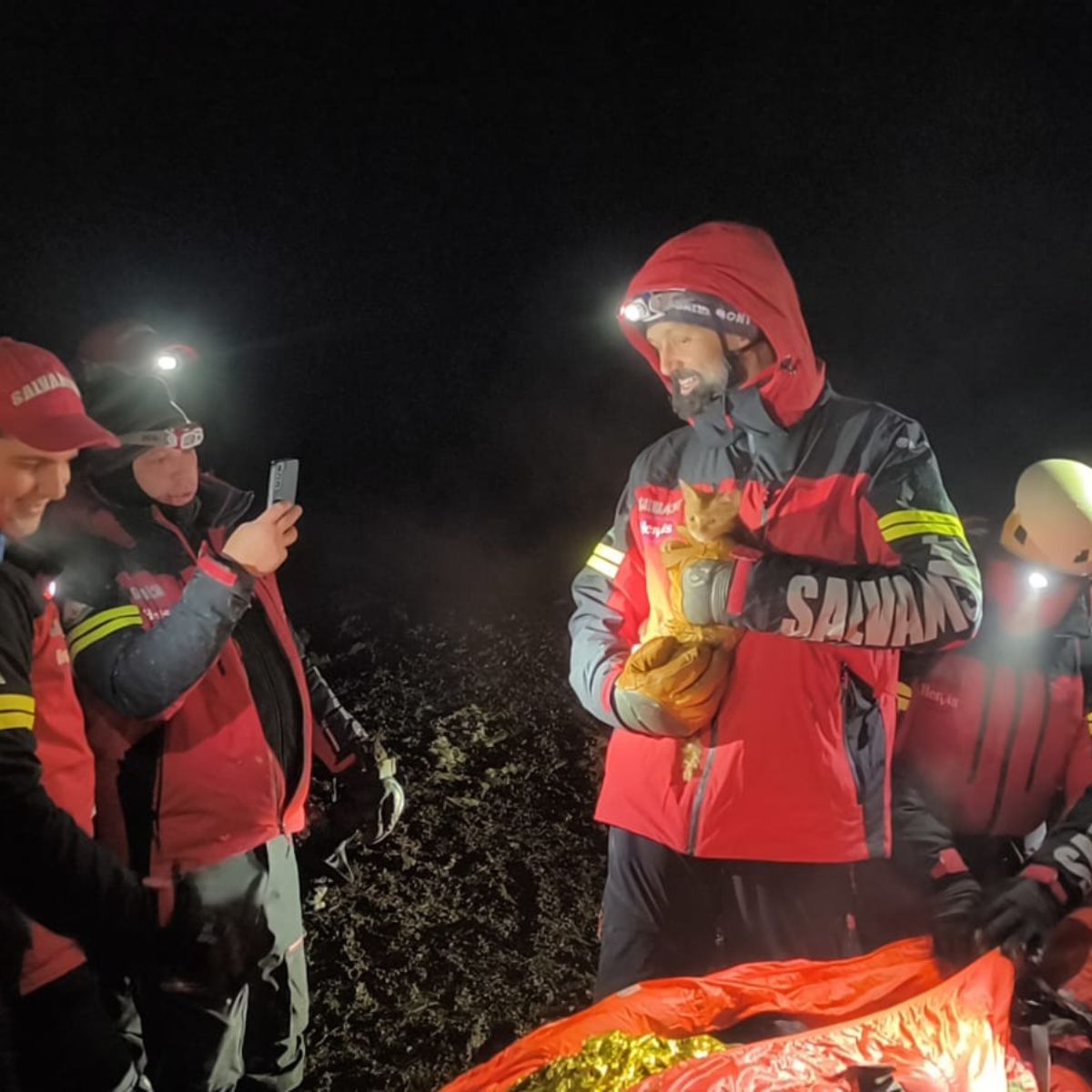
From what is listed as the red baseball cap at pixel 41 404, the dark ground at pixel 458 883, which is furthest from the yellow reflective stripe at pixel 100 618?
the dark ground at pixel 458 883

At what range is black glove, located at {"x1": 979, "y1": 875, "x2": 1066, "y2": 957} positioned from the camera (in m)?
2.06

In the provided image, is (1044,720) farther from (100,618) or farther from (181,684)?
(100,618)

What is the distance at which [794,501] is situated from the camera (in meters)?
2.17

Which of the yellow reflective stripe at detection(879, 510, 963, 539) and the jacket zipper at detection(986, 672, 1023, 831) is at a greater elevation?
the yellow reflective stripe at detection(879, 510, 963, 539)

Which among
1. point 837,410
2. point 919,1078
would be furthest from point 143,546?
point 919,1078

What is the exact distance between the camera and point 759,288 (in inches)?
86.9

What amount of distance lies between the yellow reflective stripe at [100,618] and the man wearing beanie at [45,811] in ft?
0.28

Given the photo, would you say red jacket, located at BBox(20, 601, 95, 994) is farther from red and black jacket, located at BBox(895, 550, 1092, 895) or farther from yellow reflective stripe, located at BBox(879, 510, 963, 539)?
red and black jacket, located at BBox(895, 550, 1092, 895)

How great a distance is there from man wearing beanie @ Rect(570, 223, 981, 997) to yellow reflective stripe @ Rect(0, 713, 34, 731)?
1266 mm

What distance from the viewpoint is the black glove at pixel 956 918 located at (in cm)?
207

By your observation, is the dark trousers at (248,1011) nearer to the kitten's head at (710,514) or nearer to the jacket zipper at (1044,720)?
the kitten's head at (710,514)

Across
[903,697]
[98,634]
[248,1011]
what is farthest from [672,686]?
[248,1011]

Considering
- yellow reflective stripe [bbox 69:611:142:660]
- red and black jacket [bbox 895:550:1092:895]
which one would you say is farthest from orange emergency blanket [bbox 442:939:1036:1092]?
yellow reflective stripe [bbox 69:611:142:660]

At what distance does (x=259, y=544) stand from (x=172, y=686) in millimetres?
342
